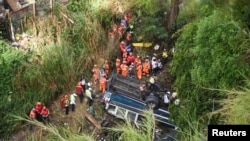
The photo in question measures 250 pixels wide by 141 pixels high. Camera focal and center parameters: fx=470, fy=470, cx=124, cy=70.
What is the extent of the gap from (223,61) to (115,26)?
7857mm

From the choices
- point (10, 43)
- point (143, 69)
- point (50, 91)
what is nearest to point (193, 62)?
point (143, 69)

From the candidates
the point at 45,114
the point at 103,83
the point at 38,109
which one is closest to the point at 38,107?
the point at 38,109

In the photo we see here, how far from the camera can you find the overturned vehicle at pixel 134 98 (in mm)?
16688

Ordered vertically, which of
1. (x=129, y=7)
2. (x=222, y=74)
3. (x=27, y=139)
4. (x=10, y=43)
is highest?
(x=129, y=7)

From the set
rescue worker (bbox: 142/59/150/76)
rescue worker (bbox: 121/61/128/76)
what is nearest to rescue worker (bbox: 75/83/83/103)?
rescue worker (bbox: 121/61/128/76)

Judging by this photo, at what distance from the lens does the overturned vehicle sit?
1669 centimetres

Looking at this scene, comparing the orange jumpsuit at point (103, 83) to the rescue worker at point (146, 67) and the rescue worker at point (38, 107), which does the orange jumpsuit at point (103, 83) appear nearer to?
the rescue worker at point (146, 67)

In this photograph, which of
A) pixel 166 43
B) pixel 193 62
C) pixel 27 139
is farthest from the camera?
pixel 166 43

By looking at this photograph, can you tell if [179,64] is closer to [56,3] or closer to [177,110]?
[177,110]

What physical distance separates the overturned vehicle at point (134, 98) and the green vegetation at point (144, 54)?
1006mm

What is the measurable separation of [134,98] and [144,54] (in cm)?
289

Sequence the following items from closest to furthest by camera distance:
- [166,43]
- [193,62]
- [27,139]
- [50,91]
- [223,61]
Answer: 1. [223,61]
2. [193,62]
3. [27,139]
4. [50,91]
5. [166,43]

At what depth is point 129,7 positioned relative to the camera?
A: 815 inches

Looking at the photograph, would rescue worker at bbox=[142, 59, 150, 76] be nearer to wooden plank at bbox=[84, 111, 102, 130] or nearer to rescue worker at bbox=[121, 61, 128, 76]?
rescue worker at bbox=[121, 61, 128, 76]
